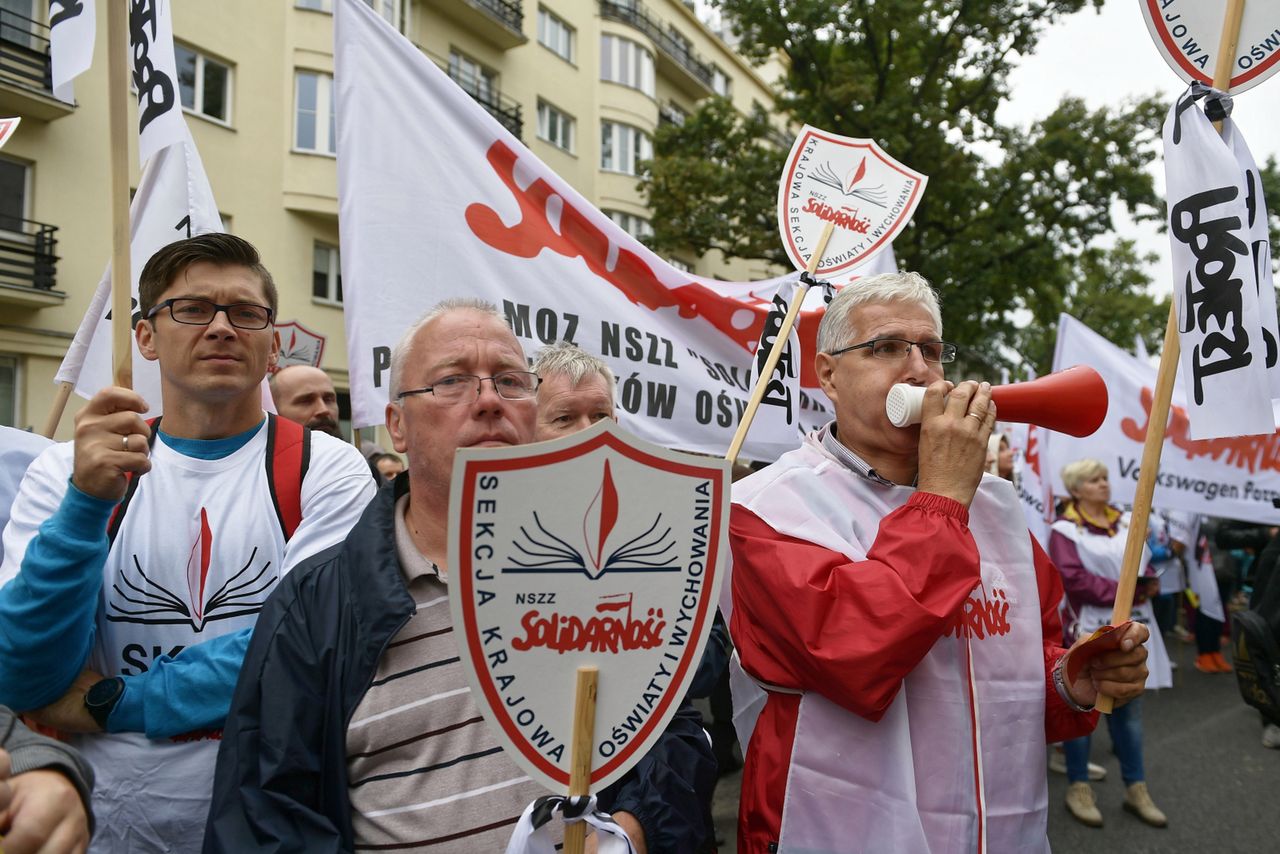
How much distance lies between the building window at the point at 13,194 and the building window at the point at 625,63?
619 inches

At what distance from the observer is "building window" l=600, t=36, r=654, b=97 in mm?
25125

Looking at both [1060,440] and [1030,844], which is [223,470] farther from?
[1060,440]

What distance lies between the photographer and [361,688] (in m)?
1.55

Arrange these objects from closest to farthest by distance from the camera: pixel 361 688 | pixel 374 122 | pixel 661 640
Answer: pixel 661 640
pixel 361 688
pixel 374 122

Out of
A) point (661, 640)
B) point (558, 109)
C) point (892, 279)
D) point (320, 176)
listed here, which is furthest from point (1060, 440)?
point (558, 109)

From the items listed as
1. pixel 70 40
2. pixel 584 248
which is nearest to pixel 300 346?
pixel 584 248

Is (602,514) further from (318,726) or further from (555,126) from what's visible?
(555,126)

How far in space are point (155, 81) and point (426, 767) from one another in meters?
2.34

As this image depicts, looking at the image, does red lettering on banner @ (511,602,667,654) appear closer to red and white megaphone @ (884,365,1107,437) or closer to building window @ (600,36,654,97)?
red and white megaphone @ (884,365,1107,437)

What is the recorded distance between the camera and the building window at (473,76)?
1973cm

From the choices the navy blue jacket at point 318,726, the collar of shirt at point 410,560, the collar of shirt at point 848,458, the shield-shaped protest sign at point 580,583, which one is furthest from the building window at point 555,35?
the shield-shaped protest sign at point 580,583

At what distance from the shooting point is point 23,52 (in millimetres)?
12703

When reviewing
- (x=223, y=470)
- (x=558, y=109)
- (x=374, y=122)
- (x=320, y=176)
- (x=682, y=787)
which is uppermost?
(x=558, y=109)

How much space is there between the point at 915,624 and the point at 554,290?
6.95 ft
